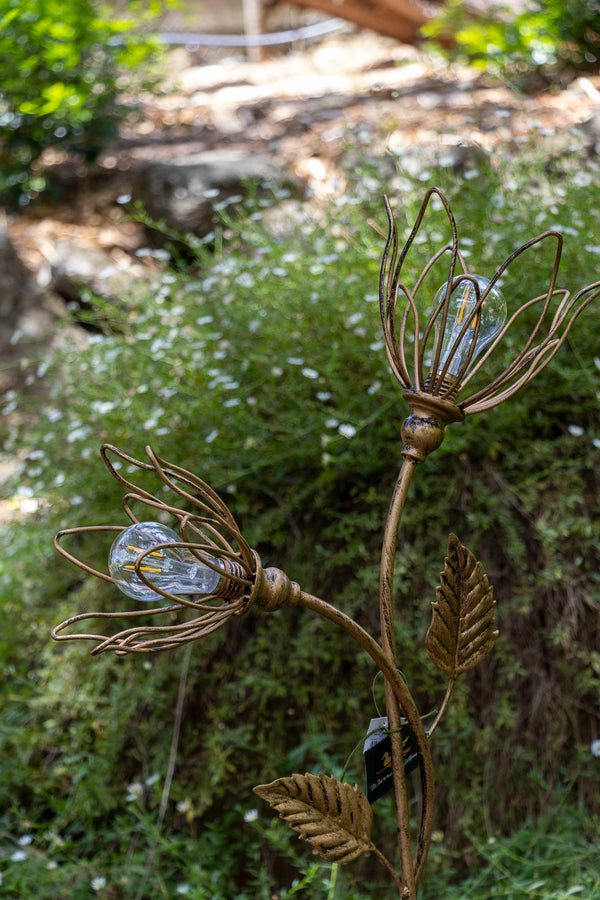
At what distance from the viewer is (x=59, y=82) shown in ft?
12.2

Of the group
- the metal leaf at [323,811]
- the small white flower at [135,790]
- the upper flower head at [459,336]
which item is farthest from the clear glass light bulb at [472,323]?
the small white flower at [135,790]

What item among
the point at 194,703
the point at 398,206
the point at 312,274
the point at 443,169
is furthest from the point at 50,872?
the point at 443,169

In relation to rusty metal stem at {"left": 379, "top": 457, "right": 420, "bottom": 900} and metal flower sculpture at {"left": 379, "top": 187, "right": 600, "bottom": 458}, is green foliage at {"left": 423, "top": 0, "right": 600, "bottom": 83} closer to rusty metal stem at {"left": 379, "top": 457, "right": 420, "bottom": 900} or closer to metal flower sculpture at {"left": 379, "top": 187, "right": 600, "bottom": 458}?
metal flower sculpture at {"left": 379, "top": 187, "right": 600, "bottom": 458}

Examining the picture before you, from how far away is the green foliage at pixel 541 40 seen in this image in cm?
344

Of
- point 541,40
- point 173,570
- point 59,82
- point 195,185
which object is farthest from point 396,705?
point 59,82

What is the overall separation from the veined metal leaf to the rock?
3135 millimetres

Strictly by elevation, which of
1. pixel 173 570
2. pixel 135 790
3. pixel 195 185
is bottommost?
pixel 135 790

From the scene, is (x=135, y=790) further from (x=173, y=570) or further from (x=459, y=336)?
(x=459, y=336)

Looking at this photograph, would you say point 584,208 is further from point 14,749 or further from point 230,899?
point 14,749

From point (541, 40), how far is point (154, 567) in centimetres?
373

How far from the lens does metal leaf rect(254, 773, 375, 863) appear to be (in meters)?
0.83

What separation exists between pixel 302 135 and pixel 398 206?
2170mm

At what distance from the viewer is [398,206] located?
2.35 m

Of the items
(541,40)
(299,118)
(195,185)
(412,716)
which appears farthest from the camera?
(299,118)
